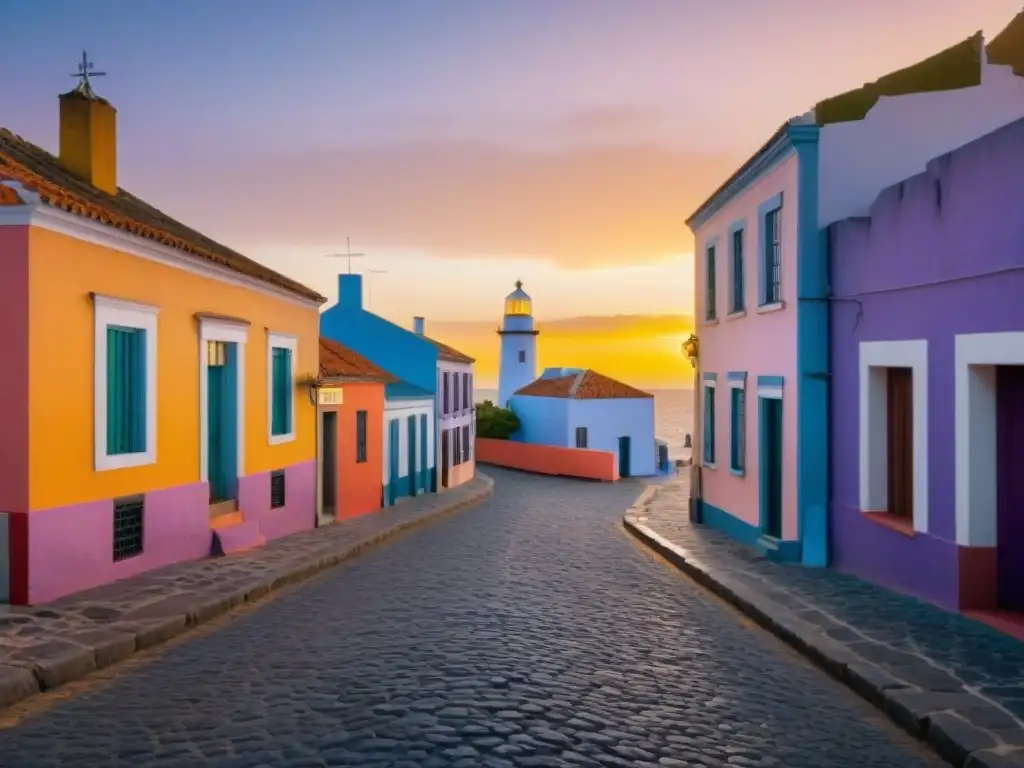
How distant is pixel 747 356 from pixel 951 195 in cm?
682

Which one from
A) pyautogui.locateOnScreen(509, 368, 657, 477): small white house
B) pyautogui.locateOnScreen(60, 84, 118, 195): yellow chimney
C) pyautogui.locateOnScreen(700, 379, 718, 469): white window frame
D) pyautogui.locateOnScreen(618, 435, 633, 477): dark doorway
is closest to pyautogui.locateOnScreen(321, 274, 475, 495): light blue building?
pyautogui.locateOnScreen(509, 368, 657, 477): small white house

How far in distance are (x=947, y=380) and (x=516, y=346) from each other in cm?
5610

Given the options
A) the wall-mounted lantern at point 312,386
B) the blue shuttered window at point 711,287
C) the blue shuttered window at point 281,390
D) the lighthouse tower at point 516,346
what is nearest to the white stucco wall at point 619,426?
the lighthouse tower at point 516,346

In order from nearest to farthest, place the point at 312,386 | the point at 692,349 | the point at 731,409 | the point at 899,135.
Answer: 1. the point at 899,135
2. the point at 731,409
3. the point at 312,386
4. the point at 692,349

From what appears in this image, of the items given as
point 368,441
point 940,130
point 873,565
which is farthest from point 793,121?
point 368,441

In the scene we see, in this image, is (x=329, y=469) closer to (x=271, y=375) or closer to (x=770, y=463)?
(x=271, y=375)

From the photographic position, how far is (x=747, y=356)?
16.6 meters

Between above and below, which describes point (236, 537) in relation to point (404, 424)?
below

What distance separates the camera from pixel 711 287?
782 inches

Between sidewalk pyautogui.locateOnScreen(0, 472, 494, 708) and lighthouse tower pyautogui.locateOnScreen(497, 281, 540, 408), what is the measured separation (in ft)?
160

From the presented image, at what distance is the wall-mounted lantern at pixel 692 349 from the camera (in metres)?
21.2

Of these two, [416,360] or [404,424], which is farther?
[416,360]

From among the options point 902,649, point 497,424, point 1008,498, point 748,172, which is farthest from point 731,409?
point 497,424

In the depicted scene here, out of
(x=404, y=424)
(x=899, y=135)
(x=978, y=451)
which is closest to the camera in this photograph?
(x=978, y=451)
